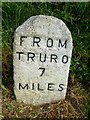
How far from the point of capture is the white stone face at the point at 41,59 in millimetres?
2125

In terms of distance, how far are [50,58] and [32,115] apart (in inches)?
17.7

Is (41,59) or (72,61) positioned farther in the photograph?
(72,61)

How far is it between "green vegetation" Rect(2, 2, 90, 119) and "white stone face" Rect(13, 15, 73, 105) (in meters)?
0.08

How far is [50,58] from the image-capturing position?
2.23m

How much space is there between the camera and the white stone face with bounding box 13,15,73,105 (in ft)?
6.97

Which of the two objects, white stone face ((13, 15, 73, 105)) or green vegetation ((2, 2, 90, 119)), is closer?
white stone face ((13, 15, 73, 105))

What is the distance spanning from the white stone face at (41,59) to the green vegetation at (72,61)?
0.08 metres

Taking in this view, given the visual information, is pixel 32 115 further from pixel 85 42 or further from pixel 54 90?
pixel 85 42

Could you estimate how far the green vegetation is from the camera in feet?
7.90

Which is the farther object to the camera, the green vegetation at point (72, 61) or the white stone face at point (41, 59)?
the green vegetation at point (72, 61)

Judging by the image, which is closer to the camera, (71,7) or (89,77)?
(89,77)

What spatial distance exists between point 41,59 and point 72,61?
45 centimetres

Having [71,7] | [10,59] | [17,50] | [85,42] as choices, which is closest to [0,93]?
[10,59]

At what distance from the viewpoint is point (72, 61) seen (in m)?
2.62
